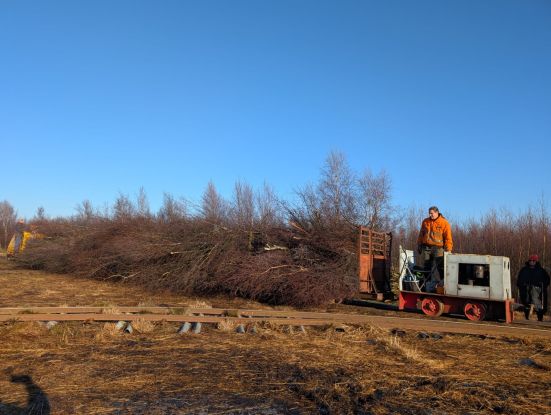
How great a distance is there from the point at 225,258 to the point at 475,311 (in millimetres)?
7927

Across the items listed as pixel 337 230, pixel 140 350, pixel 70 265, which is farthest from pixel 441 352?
pixel 70 265

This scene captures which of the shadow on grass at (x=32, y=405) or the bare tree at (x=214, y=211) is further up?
the bare tree at (x=214, y=211)

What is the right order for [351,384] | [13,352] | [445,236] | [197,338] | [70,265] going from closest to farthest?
[351,384] < [13,352] < [197,338] < [445,236] < [70,265]

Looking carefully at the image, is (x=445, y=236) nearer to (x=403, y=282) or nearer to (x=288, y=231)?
(x=403, y=282)

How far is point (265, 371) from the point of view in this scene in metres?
6.13

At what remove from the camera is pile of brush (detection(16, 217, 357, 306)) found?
14141 mm

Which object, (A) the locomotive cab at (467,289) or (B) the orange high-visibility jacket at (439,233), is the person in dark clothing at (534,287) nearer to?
(A) the locomotive cab at (467,289)

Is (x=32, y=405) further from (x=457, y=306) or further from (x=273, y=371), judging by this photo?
(x=457, y=306)

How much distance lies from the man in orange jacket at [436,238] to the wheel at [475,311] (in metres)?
0.96

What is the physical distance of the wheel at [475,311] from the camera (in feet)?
36.9

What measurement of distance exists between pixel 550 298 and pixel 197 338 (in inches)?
520

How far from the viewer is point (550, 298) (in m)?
16.1

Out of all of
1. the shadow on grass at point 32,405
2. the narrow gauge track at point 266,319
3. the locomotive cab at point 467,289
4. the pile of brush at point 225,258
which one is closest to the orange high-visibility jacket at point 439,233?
the locomotive cab at point 467,289

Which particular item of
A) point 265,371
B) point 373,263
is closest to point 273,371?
point 265,371
